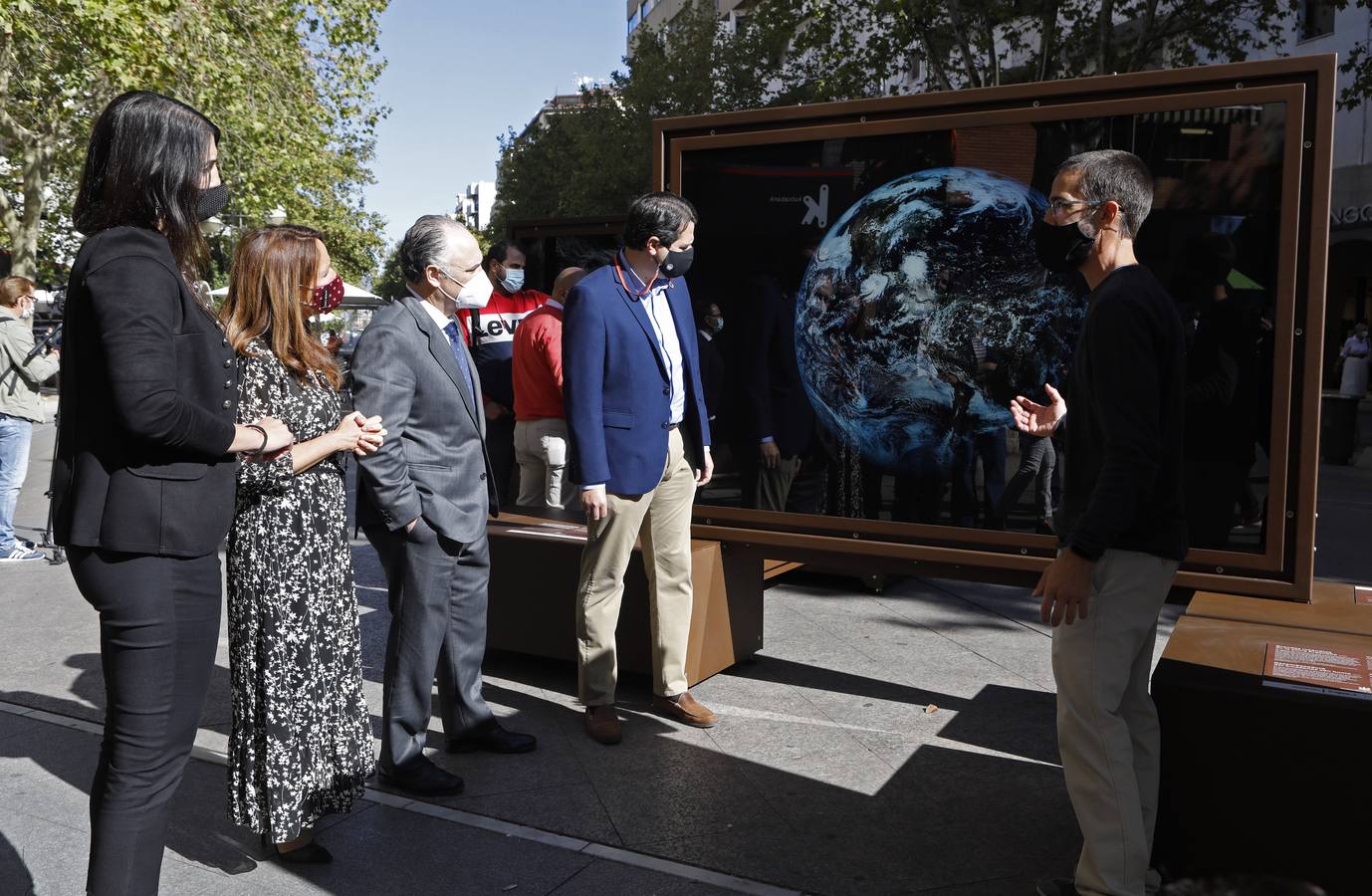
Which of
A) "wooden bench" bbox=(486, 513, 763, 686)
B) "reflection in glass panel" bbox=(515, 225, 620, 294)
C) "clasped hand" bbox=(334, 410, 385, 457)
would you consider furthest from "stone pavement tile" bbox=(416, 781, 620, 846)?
"reflection in glass panel" bbox=(515, 225, 620, 294)

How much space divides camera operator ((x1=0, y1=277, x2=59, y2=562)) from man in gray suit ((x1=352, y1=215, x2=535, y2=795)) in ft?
16.5

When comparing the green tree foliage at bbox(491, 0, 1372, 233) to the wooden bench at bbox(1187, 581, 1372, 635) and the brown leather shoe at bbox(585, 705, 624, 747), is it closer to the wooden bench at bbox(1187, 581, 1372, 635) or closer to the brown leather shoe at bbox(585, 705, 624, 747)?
the brown leather shoe at bbox(585, 705, 624, 747)

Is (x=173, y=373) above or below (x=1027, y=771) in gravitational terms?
above

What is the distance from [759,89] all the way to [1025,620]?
27399 millimetres

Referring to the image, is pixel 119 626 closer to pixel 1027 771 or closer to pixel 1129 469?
pixel 1129 469

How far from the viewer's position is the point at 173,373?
2586 mm

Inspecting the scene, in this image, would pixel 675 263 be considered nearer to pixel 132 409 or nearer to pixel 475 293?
pixel 475 293

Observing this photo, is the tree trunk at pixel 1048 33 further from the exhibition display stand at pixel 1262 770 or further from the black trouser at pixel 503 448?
the exhibition display stand at pixel 1262 770

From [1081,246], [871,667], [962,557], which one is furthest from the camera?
[871,667]

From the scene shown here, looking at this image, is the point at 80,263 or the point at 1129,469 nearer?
the point at 80,263

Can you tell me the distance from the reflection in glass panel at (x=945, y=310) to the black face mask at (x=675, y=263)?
53 centimetres

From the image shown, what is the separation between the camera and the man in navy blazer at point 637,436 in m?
4.53

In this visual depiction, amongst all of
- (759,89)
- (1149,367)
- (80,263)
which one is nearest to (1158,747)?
(1149,367)

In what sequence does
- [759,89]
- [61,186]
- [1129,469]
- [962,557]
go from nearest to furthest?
[1129,469]
[962,557]
[61,186]
[759,89]
